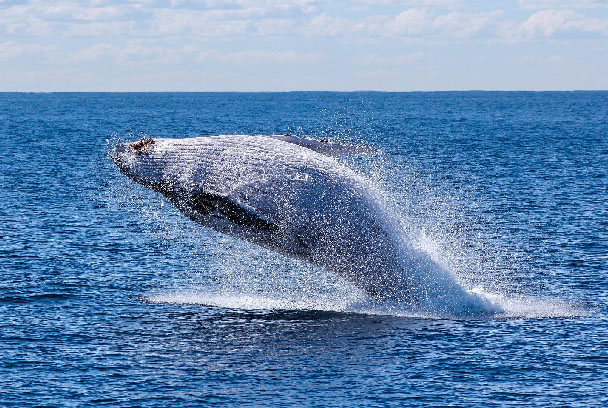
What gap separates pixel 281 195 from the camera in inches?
968

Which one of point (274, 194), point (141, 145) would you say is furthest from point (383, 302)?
point (141, 145)

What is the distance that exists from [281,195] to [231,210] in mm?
1290

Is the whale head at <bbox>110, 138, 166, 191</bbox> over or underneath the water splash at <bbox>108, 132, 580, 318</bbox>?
over

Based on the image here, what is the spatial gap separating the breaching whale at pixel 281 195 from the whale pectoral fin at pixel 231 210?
25 mm

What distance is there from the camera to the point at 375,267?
2548 cm

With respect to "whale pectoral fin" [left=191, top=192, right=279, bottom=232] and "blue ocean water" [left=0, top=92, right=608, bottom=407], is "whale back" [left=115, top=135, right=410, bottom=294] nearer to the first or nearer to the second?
"whale pectoral fin" [left=191, top=192, right=279, bottom=232]

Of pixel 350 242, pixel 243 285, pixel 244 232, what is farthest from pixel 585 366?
pixel 243 285

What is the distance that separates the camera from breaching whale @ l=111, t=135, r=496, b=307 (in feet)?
80.3

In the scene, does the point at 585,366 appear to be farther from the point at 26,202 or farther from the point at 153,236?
the point at 26,202

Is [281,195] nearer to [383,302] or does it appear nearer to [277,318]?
[277,318]

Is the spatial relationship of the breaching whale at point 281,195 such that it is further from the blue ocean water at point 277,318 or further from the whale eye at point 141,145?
the blue ocean water at point 277,318

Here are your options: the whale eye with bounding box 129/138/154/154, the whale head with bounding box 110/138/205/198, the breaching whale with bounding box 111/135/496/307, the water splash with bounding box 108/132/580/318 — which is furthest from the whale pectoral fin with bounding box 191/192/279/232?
the water splash with bounding box 108/132/580/318

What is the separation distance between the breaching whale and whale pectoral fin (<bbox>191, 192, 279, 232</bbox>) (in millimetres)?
25

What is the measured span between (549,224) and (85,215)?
72.2ft
